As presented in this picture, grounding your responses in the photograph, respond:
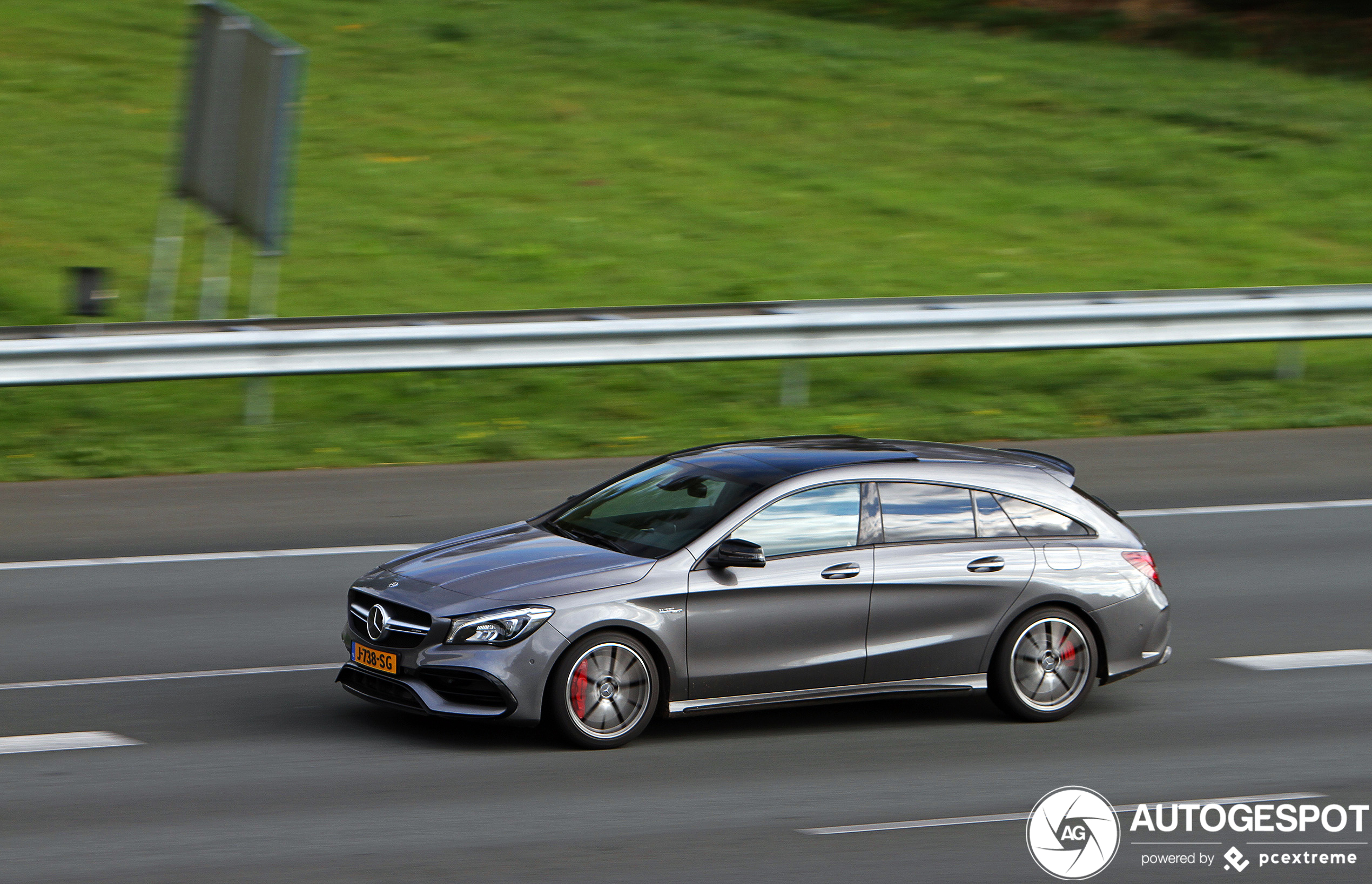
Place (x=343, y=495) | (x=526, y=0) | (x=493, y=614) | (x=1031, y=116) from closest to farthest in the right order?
(x=493, y=614) → (x=343, y=495) → (x=1031, y=116) → (x=526, y=0)

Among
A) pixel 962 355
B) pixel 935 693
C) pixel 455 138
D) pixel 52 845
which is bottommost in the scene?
pixel 52 845

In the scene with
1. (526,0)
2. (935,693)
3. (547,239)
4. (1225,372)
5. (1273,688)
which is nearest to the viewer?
(935,693)

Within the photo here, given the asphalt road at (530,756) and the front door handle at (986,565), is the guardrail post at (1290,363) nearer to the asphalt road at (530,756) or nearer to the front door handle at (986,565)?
the asphalt road at (530,756)

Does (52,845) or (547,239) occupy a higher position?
(547,239)

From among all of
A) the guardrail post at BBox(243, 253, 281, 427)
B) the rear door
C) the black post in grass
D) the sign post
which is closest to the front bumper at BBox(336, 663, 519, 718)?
the rear door

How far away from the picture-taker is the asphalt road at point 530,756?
6.65 meters

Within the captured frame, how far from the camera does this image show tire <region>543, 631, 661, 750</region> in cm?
780

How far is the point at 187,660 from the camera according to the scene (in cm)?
972

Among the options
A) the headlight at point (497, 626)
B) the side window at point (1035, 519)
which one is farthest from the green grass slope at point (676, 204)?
the headlight at point (497, 626)

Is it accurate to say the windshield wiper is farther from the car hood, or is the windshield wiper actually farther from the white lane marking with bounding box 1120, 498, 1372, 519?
the white lane marking with bounding box 1120, 498, 1372, 519

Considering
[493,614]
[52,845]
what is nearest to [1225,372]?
[493,614]

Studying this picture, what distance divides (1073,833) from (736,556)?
2.02m

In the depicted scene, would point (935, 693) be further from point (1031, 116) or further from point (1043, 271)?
point (1031, 116)

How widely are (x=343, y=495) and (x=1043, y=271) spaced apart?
11120mm
